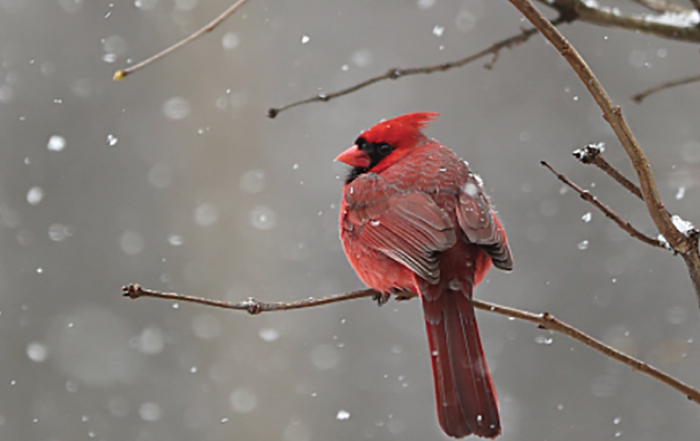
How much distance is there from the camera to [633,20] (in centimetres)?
179

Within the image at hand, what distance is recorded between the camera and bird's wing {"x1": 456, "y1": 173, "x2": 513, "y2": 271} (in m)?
1.96

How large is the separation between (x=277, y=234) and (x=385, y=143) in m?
4.37

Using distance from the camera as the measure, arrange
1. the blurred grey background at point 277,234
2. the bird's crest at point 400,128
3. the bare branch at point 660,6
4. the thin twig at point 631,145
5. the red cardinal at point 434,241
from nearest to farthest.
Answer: the thin twig at point 631,145, the red cardinal at point 434,241, the bare branch at point 660,6, the bird's crest at point 400,128, the blurred grey background at point 277,234

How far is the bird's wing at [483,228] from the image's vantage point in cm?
196

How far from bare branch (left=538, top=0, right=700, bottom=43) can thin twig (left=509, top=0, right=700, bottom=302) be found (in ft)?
1.65

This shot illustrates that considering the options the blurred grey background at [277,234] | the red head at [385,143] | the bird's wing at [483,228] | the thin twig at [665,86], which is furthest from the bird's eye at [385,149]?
the blurred grey background at [277,234]

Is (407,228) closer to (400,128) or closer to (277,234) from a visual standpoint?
(400,128)

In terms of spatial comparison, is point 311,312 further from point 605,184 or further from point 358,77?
Result: point 605,184

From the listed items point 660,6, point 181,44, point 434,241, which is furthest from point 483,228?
point 181,44

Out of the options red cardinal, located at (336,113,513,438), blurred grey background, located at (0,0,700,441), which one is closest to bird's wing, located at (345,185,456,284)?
red cardinal, located at (336,113,513,438)

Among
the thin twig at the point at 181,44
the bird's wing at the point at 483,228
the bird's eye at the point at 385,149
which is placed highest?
the bird's eye at the point at 385,149

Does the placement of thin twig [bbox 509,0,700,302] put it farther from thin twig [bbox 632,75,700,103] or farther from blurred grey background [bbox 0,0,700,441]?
blurred grey background [bbox 0,0,700,441]

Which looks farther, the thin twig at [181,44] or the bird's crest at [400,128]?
the bird's crest at [400,128]

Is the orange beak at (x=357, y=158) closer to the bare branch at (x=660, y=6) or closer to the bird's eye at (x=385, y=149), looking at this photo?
the bird's eye at (x=385, y=149)
